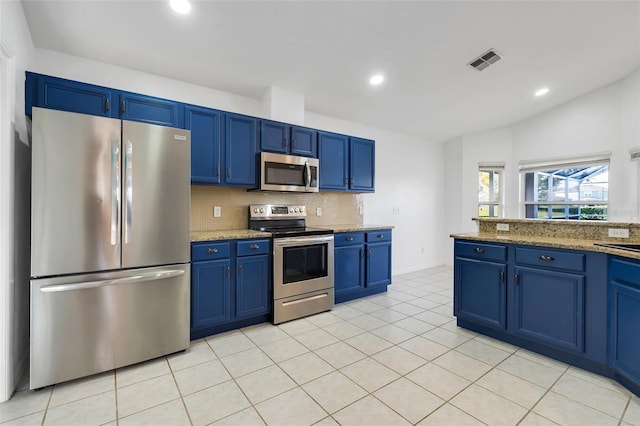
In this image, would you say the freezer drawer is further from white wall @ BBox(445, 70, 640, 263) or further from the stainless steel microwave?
white wall @ BBox(445, 70, 640, 263)

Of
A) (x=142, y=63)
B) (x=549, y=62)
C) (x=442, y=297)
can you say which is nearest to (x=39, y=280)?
(x=142, y=63)

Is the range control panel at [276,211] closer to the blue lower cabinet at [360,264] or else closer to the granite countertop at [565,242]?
the blue lower cabinet at [360,264]

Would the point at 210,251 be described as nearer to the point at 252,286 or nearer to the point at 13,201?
the point at 252,286

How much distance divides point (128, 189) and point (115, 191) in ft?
0.27

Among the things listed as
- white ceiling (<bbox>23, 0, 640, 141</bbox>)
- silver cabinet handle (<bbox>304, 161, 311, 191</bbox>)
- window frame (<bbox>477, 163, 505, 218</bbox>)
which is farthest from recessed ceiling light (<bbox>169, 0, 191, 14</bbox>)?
window frame (<bbox>477, 163, 505, 218</bbox>)

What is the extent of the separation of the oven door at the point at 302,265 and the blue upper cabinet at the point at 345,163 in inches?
35.2

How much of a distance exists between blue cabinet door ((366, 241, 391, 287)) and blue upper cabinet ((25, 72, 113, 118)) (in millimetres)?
3171

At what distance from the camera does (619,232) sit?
7.59 ft

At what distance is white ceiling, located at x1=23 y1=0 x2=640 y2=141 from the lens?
7.59ft

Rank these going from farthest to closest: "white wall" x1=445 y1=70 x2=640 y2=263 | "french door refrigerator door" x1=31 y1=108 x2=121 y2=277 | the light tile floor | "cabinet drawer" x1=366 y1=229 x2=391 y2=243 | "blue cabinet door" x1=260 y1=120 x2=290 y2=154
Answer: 1. "white wall" x1=445 y1=70 x2=640 y2=263
2. "cabinet drawer" x1=366 y1=229 x2=391 y2=243
3. "blue cabinet door" x1=260 y1=120 x2=290 y2=154
4. "french door refrigerator door" x1=31 y1=108 x2=121 y2=277
5. the light tile floor

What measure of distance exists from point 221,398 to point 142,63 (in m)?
2.99

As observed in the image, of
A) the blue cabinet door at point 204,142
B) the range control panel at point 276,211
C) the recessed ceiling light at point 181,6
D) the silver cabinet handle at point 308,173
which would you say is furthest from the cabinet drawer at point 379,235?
the recessed ceiling light at point 181,6

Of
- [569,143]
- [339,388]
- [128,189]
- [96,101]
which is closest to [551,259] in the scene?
[339,388]

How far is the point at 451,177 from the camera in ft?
19.5
